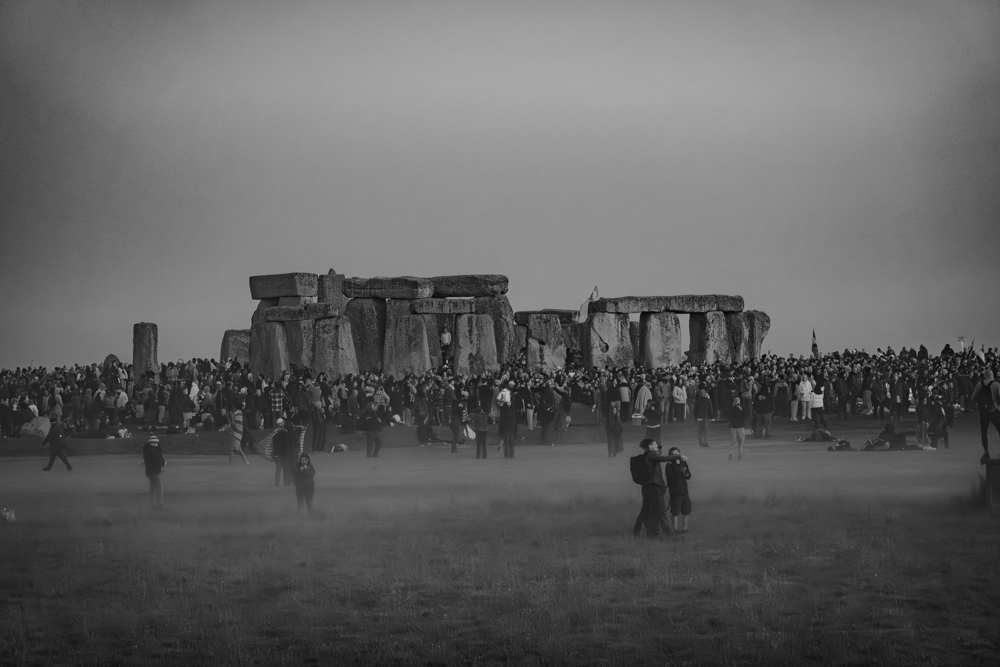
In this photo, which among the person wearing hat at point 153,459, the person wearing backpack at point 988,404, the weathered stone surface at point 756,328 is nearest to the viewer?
the person wearing hat at point 153,459

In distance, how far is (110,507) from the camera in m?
18.9

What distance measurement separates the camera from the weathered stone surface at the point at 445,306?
3638 centimetres

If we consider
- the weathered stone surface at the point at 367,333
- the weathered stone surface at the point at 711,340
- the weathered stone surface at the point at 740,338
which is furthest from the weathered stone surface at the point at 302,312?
the weathered stone surface at the point at 740,338

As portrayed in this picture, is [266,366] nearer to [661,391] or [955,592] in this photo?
[661,391]

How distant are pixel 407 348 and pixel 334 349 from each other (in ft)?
7.15

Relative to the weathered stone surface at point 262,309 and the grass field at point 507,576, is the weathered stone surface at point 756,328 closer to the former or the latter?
the weathered stone surface at point 262,309

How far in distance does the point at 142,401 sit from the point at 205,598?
1328 cm

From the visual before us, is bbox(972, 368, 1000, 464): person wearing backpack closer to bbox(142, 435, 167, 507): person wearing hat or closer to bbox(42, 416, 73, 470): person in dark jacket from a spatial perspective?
bbox(142, 435, 167, 507): person wearing hat

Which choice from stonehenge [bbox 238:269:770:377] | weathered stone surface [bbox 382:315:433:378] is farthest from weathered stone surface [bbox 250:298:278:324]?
weathered stone surface [bbox 382:315:433:378]

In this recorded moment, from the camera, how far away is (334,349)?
34125 mm

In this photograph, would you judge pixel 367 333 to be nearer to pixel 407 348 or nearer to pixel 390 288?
pixel 390 288

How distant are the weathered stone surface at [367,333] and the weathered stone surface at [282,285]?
1.40m

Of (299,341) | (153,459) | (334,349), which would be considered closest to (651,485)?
(153,459)

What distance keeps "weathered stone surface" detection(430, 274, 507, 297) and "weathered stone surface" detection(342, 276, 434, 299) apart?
275 millimetres
